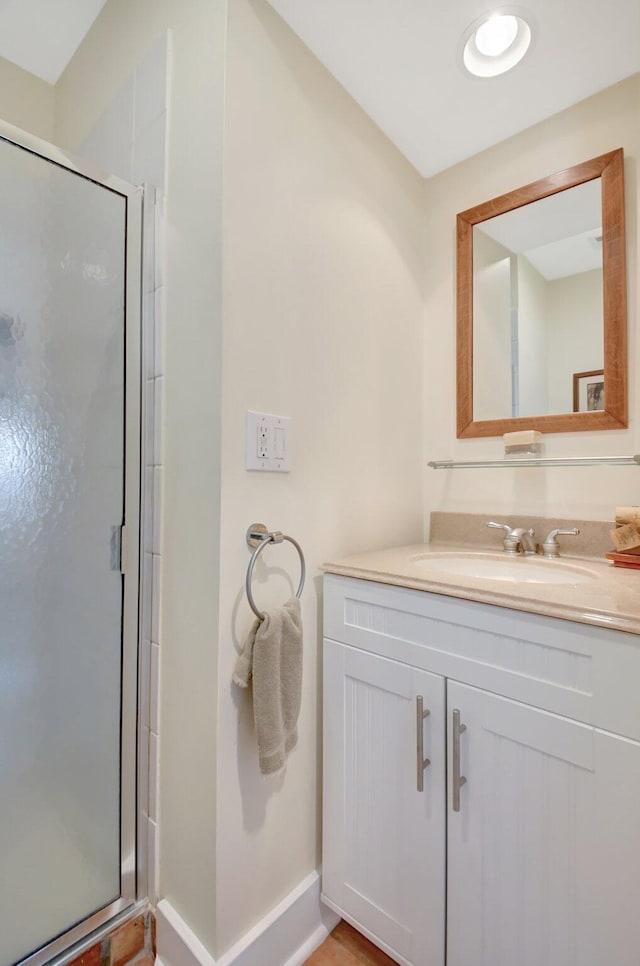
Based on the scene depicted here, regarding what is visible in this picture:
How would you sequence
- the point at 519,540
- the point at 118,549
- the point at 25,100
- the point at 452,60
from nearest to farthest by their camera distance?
the point at 118,549
the point at 452,60
the point at 519,540
the point at 25,100

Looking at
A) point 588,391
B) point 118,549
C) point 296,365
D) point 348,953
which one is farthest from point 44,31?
point 348,953

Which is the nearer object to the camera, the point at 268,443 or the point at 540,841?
the point at 540,841

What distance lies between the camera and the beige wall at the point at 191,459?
0.88m

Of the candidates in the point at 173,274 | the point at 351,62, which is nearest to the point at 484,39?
the point at 351,62

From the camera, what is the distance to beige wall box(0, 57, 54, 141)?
1422 millimetres

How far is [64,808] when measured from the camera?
956 millimetres

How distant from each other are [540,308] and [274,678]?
126cm

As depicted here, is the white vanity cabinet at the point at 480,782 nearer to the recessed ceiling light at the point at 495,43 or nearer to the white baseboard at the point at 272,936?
the white baseboard at the point at 272,936

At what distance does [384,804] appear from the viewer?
94cm

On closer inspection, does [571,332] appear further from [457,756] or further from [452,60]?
[457,756]

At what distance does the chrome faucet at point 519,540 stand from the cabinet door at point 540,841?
56 cm

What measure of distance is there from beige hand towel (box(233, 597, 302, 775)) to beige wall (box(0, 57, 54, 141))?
1.81 metres

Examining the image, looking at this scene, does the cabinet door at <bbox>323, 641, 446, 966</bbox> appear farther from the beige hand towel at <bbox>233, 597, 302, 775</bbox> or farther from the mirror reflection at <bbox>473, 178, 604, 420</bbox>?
the mirror reflection at <bbox>473, 178, 604, 420</bbox>

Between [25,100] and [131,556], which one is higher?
[25,100]
